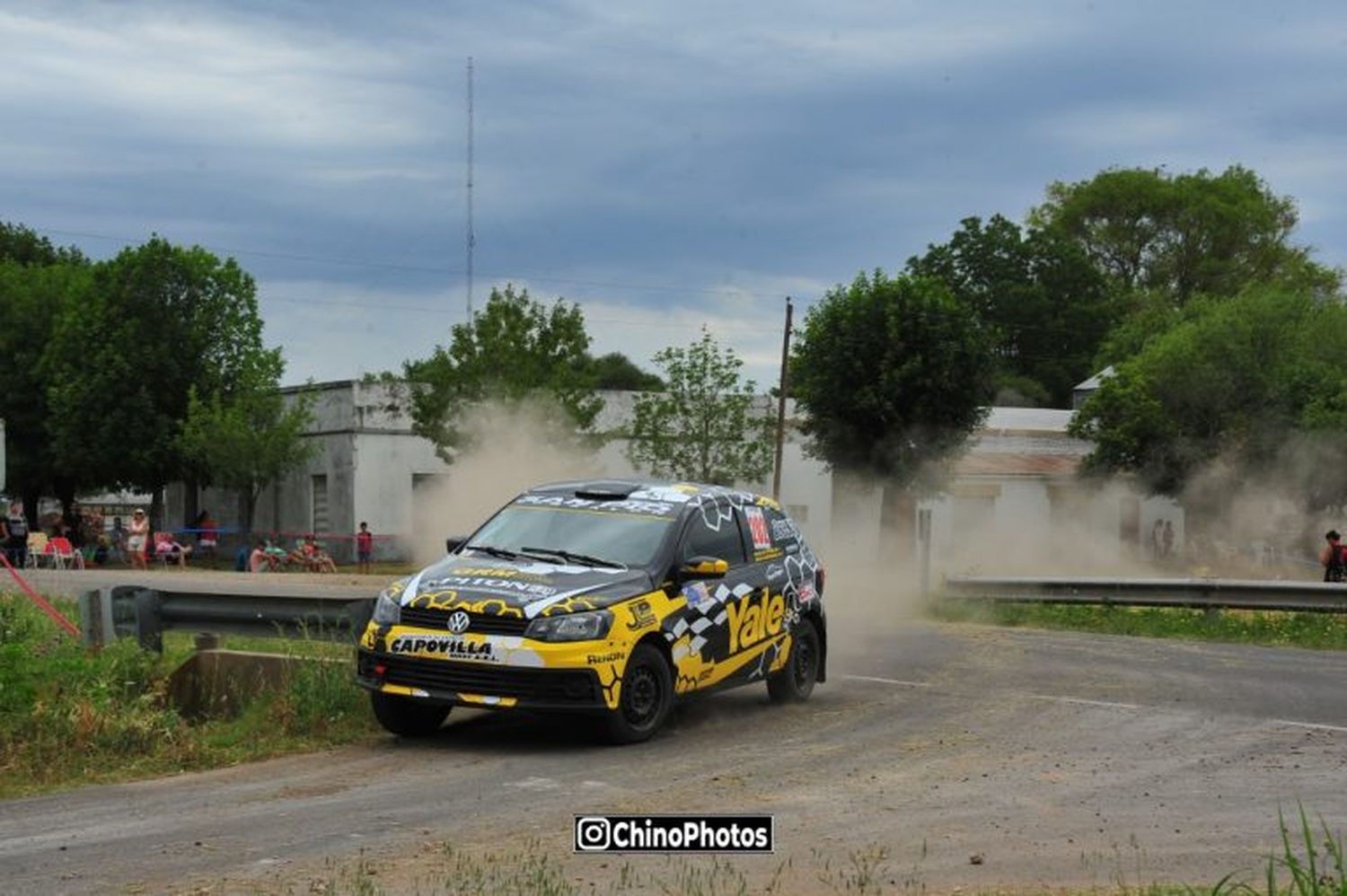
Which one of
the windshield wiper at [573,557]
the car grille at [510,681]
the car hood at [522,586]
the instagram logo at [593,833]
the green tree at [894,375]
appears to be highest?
the green tree at [894,375]

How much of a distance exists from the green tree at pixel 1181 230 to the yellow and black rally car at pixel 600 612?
86823 millimetres

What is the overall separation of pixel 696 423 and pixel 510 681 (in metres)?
35.6

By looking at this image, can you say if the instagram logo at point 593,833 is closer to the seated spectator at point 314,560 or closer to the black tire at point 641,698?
the black tire at point 641,698

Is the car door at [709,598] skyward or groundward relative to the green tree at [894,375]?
groundward

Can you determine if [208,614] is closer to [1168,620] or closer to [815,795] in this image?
[815,795]

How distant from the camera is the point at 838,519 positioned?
52031mm

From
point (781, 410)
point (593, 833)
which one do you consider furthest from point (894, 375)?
point (593, 833)

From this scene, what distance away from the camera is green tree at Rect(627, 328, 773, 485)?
1805 inches

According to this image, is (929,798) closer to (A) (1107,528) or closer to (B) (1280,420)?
(B) (1280,420)

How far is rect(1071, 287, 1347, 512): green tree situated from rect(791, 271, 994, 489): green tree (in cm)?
1451

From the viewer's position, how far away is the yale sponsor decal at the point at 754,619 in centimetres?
1264

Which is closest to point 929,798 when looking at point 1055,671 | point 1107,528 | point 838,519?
point 1055,671

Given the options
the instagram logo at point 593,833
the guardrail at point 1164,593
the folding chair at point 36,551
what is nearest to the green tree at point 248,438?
the folding chair at point 36,551

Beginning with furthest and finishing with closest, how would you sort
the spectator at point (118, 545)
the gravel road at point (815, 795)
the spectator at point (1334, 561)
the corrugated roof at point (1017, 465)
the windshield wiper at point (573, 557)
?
the corrugated roof at point (1017, 465) → the spectator at point (118, 545) → the spectator at point (1334, 561) → the windshield wiper at point (573, 557) → the gravel road at point (815, 795)
